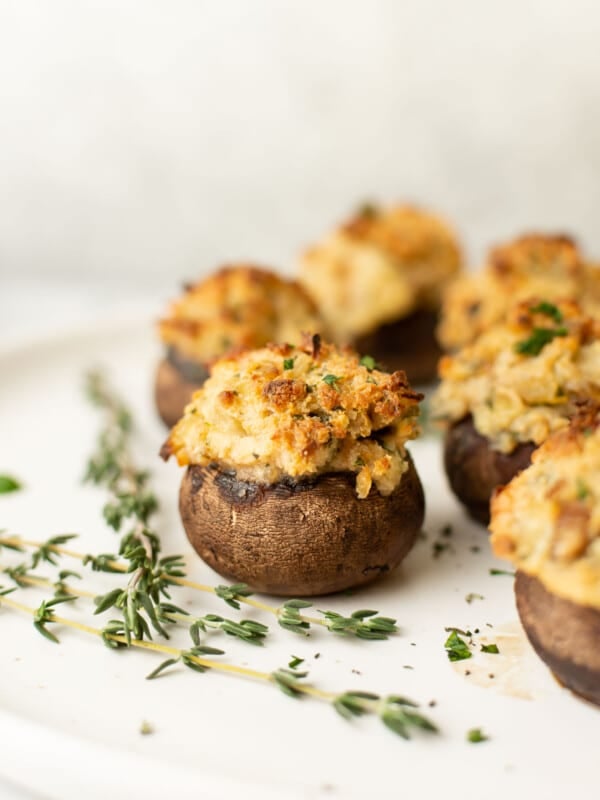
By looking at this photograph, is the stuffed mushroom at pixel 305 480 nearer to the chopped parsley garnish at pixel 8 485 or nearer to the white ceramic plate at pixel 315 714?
the white ceramic plate at pixel 315 714

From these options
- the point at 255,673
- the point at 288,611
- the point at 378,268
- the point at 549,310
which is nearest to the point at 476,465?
the point at 549,310

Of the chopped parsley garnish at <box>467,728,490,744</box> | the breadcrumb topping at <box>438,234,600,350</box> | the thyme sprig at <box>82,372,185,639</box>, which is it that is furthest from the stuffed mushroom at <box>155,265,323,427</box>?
the chopped parsley garnish at <box>467,728,490,744</box>

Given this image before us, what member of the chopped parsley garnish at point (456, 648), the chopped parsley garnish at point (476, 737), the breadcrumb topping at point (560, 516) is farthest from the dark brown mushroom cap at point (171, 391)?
the chopped parsley garnish at point (476, 737)

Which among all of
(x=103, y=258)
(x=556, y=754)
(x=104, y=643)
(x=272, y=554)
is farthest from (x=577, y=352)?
(x=103, y=258)

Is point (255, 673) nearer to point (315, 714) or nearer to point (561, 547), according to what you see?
point (315, 714)

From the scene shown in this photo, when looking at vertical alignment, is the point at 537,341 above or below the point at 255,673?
above

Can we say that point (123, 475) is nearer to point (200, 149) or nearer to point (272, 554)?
point (272, 554)
